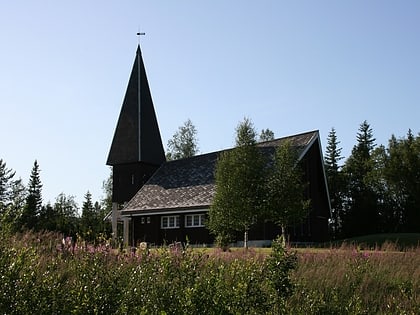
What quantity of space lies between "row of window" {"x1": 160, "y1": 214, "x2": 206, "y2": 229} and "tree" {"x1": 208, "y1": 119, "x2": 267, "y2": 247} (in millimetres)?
7486

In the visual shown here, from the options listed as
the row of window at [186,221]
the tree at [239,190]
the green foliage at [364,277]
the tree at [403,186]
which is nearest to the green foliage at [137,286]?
the green foliage at [364,277]

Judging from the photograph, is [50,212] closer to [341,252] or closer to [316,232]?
[316,232]

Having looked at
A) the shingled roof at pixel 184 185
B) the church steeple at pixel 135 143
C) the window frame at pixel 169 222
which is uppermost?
the church steeple at pixel 135 143

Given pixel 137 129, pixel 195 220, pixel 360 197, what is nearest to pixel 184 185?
pixel 195 220

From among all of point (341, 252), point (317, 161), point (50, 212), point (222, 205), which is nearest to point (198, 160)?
point (317, 161)

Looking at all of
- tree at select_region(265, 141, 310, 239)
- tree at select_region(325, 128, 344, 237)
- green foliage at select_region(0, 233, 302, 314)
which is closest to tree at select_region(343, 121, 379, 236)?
tree at select_region(325, 128, 344, 237)

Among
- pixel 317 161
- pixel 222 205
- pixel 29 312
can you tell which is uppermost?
pixel 317 161

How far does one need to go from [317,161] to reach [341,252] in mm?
25263

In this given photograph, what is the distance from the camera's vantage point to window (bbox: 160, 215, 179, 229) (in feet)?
127

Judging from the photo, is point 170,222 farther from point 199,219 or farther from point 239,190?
point 239,190

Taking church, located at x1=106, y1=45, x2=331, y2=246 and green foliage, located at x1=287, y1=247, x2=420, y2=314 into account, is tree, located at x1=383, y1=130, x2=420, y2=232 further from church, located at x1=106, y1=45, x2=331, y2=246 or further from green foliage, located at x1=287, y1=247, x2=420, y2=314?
green foliage, located at x1=287, y1=247, x2=420, y2=314

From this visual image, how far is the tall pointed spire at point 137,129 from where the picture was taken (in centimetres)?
4612

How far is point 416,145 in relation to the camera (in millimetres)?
50844

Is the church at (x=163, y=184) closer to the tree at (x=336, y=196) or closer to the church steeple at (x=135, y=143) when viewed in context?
the church steeple at (x=135, y=143)
